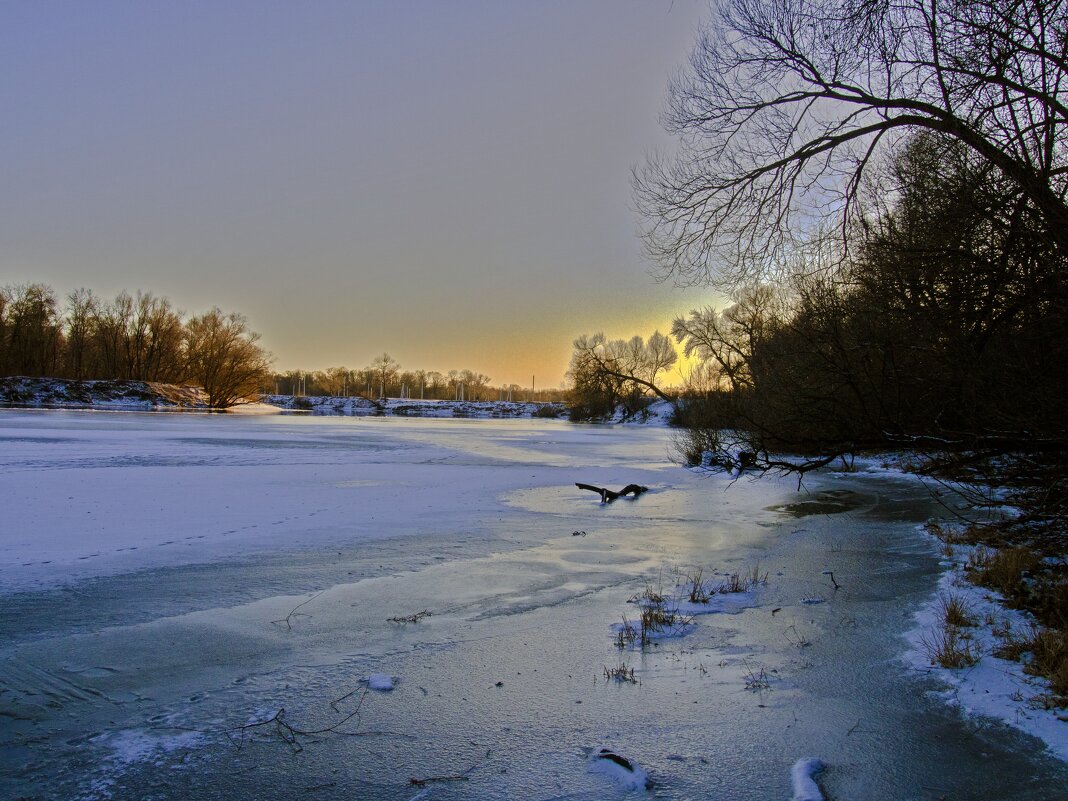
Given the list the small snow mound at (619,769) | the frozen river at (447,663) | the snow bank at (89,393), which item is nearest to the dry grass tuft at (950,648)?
the frozen river at (447,663)

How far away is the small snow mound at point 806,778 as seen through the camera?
2.94m

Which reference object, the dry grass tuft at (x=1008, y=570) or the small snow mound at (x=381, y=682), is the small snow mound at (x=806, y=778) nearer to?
the small snow mound at (x=381, y=682)

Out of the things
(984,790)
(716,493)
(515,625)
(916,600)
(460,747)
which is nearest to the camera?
(984,790)

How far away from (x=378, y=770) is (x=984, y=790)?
287cm

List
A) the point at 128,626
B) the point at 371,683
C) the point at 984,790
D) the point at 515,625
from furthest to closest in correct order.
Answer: the point at 515,625
the point at 128,626
the point at 371,683
the point at 984,790

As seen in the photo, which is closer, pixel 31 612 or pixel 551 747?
pixel 551 747

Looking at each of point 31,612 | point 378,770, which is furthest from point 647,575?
point 31,612

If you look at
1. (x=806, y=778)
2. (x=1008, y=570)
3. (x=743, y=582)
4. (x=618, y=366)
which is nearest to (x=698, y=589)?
(x=743, y=582)

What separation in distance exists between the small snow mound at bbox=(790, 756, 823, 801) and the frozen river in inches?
1.7

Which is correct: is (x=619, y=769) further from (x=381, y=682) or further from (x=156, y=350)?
(x=156, y=350)

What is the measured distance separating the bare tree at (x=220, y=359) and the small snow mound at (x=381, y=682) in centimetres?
8042

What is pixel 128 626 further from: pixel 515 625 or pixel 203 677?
pixel 515 625

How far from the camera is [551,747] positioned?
3314 millimetres

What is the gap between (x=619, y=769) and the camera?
10.2 feet
